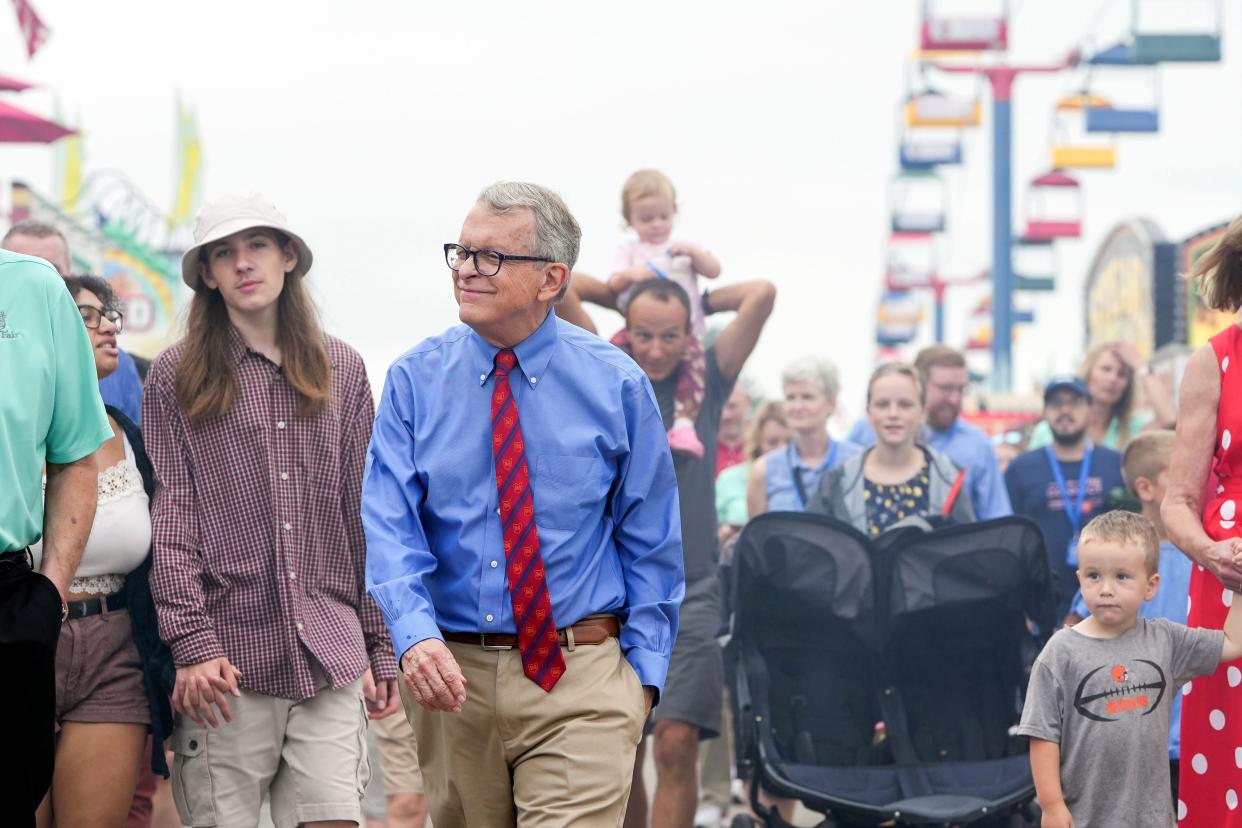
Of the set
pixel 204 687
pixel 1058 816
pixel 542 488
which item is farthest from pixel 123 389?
pixel 1058 816

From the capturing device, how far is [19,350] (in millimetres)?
4172

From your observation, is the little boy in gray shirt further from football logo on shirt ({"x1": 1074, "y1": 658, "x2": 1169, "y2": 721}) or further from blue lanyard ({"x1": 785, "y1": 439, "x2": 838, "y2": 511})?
blue lanyard ({"x1": 785, "y1": 439, "x2": 838, "y2": 511})

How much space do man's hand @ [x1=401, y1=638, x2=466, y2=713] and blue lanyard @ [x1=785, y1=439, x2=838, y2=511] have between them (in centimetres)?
479

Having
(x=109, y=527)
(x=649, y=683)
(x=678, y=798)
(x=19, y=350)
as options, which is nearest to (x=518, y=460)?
(x=649, y=683)

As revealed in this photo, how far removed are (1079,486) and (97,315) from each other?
16.5 ft

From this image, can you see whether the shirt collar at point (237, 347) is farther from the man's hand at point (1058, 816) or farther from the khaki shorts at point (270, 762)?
the man's hand at point (1058, 816)

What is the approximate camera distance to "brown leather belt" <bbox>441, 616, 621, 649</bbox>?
14.0 feet

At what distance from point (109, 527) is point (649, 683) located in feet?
5.59

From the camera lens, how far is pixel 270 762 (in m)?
5.23

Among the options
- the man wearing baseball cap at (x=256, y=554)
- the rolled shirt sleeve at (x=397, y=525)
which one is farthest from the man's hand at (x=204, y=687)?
the rolled shirt sleeve at (x=397, y=525)

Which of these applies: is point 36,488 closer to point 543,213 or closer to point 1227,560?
point 543,213

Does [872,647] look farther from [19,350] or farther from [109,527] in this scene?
[19,350]

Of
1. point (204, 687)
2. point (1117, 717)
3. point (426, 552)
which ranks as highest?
point (426, 552)

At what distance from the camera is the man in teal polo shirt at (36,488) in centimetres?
405
